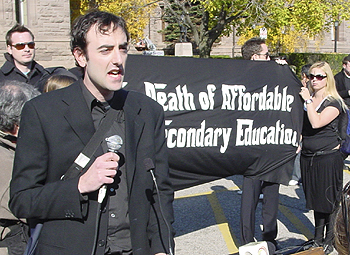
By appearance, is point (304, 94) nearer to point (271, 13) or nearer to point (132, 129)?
point (132, 129)

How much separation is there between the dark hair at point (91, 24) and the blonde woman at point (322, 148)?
303cm

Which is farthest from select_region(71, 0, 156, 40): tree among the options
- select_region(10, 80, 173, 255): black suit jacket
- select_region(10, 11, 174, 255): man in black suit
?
select_region(10, 80, 173, 255): black suit jacket

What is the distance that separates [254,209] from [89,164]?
9.50ft

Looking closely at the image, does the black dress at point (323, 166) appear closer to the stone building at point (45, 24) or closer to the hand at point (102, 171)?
the hand at point (102, 171)

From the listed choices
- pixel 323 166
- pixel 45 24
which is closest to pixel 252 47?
pixel 323 166

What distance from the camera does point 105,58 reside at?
1.98m

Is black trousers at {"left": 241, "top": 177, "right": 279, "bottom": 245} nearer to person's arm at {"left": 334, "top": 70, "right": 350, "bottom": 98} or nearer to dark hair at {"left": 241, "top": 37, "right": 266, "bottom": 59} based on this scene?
dark hair at {"left": 241, "top": 37, "right": 266, "bottom": 59}

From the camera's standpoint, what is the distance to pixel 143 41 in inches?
1016

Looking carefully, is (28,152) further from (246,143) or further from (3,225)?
(246,143)

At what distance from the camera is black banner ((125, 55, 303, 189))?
4.23m

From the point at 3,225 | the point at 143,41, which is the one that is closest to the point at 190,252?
the point at 3,225

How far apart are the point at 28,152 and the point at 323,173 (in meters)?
3.45

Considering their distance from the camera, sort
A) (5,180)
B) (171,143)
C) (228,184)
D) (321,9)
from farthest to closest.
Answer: (321,9), (228,184), (171,143), (5,180)

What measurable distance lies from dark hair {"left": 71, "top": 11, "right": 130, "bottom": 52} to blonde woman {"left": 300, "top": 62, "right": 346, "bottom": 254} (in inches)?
119
